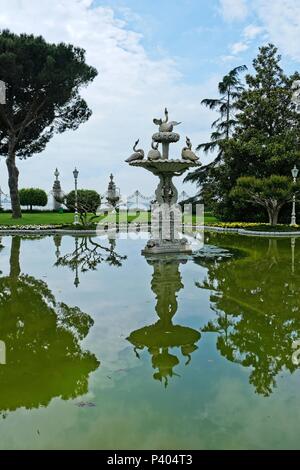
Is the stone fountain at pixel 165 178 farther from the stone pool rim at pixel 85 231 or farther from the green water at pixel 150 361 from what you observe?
the stone pool rim at pixel 85 231

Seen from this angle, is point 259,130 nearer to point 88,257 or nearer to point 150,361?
point 88,257

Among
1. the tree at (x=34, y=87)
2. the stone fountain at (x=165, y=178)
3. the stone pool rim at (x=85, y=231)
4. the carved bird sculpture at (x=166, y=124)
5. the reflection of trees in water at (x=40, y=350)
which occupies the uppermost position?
the tree at (x=34, y=87)

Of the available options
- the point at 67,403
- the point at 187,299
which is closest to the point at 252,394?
the point at 67,403

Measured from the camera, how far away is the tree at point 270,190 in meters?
20.5

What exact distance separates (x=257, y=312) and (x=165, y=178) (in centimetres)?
783

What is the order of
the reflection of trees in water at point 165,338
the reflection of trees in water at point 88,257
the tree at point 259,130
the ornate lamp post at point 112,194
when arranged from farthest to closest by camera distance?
the ornate lamp post at point 112,194, the tree at point 259,130, the reflection of trees in water at point 88,257, the reflection of trees in water at point 165,338

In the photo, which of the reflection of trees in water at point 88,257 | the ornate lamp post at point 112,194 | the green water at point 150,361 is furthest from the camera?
the ornate lamp post at point 112,194

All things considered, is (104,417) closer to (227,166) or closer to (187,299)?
(187,299)

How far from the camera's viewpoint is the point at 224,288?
8.23 meters

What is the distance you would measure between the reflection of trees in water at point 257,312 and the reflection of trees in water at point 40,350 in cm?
173

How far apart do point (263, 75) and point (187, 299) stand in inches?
913

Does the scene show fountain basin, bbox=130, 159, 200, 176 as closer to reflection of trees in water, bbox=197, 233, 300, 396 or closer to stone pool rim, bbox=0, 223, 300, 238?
reflection of trees in water, bbox=197, 233, 300, 396

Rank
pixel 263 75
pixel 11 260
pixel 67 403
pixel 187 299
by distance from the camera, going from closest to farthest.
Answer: pixel 67 403
pixel 187 299
pixel 11 260
pixel 263 75

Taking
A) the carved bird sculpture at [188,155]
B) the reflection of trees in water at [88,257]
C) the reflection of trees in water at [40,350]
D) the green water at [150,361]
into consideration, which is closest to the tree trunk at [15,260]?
the green water at [150,361]
